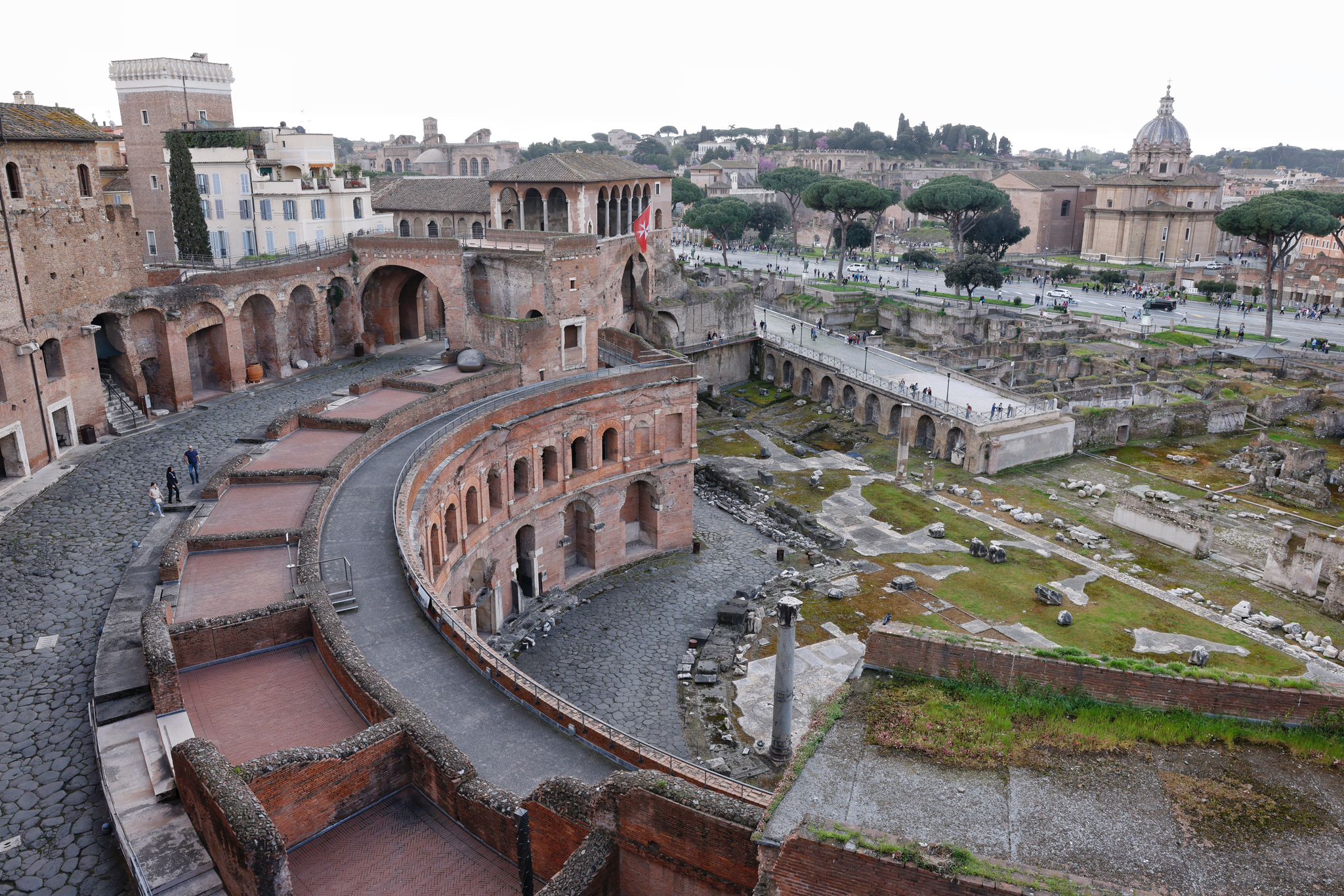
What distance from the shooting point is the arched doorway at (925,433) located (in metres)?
46.6

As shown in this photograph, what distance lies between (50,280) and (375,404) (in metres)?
10.1

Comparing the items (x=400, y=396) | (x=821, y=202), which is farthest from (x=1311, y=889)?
(x=821, y=202)

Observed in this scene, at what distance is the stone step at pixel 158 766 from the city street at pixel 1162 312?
2523 inches

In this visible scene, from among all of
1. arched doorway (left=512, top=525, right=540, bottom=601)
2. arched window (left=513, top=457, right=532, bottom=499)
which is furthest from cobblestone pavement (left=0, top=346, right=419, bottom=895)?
arched doorway (left=512, top=525, right=540, bottom=601)

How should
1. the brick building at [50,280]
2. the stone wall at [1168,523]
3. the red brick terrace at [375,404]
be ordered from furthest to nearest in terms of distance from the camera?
the stone wall at [1168,523] → the red brick terrace at [375,404] → the brick building at [50,280]

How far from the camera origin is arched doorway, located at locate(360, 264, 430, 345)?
43.7 m

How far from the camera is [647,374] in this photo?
34.6 m

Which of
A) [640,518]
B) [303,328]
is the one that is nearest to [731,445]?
[640,518]

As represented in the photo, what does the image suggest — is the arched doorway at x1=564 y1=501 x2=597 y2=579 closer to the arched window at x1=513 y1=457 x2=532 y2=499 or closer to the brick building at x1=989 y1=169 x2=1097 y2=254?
the arched window at x1=513 y1=457 x2=532 y2=499

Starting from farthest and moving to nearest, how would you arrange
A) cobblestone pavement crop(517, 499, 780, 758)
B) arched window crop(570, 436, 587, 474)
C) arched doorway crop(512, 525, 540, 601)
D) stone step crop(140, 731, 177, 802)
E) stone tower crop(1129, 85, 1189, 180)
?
stone tower crop(1129, 85, 1189, 180) → arched window crop(570, 436, 587, 474) → arched doorway crop(512, 525, 540, 601) → cobblestone pavement crop(517, 499, 780, 758) → stone step crop(140, 731, 177, 802)

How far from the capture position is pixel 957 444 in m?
44.2

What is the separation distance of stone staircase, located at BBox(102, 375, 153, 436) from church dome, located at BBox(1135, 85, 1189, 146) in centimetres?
9772

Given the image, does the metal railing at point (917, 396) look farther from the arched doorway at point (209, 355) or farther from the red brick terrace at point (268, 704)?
the red brick terrace at point (268, 704)

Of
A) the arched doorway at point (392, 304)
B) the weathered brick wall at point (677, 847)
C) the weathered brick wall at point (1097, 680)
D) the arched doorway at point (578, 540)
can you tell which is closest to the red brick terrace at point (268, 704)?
the weathered brick wall at point (677, 847)
